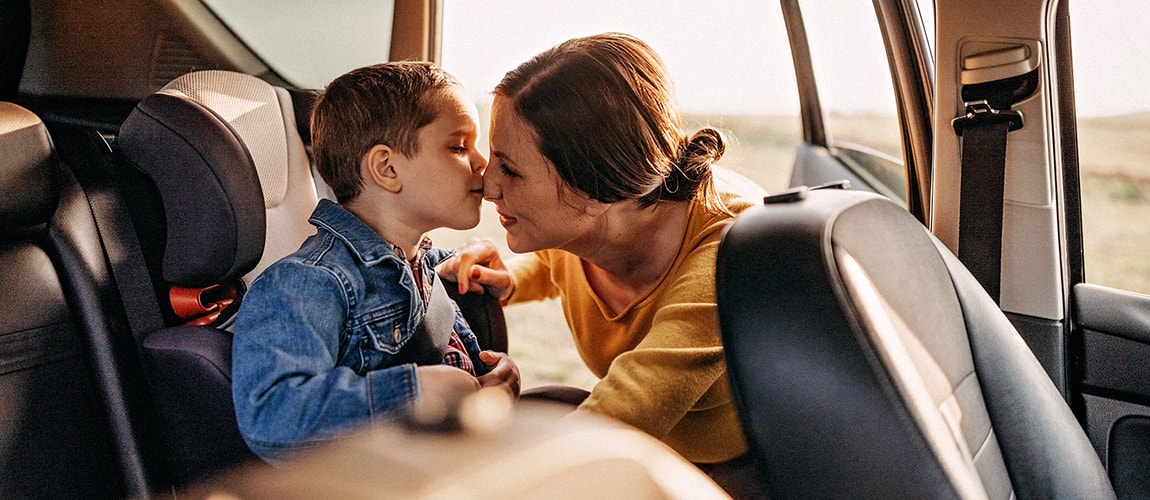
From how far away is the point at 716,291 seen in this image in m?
1.01

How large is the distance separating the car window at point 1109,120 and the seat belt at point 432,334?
1.22 m

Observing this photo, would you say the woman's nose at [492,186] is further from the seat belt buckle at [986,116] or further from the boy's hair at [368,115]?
the seat belt buckle at [986,116]

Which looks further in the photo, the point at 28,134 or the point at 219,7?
the point at 219,7

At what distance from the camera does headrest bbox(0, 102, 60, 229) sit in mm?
1390

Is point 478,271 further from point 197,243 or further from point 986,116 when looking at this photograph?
point 986,116

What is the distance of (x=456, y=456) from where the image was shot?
2.24ft

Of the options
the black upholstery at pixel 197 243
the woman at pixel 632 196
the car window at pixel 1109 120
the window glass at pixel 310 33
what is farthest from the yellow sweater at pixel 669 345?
the window glass at pixel 310 33

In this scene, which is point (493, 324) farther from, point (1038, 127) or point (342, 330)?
point (1038, 127)

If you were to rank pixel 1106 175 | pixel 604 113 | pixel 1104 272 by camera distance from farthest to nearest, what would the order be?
pixel 1106 175, pixel 1104 272, pixel 604 113

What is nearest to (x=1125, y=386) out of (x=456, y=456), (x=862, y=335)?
(x=862, y=335)

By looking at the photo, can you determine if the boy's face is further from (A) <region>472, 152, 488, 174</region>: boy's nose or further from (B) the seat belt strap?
Answer: (B) the seat belt strap

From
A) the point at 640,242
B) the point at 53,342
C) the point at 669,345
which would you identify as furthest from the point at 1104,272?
the point at 53,342

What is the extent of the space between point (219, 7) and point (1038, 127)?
5.78 feet

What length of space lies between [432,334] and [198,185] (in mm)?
452
